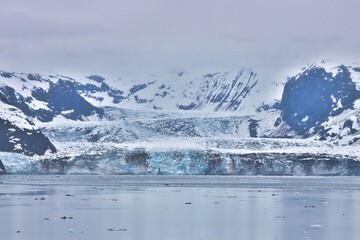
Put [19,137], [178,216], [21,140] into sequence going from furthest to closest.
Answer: [19,137] → [21,140] → [178,216]

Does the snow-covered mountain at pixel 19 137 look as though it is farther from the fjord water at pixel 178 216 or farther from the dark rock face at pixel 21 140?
the fjord water at pixel 178 216

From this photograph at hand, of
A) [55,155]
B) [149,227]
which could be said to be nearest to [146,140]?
[55,155]

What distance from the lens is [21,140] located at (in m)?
173

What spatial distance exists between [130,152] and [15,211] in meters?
87.7

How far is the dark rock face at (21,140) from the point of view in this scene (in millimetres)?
170125

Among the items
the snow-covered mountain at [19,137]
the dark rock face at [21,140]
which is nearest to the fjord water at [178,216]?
the snow-covered mountain at [19,137]

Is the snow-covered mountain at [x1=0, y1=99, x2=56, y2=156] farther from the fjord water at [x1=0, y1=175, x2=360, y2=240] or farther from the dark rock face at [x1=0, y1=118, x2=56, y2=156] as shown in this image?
the fjord water at [x1=0, y1=175, x2=360, y2=240]

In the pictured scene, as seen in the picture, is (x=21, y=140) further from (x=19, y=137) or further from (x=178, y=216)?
(x=178, y=216)

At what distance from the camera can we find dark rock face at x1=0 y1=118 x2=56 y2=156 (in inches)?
6698

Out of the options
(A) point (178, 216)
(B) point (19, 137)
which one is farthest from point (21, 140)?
(A) point (178, 216)

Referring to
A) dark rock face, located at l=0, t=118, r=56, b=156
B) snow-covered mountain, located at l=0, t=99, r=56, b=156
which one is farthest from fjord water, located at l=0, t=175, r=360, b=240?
dark rock face, located at l=0, t=118, r=56, b=156

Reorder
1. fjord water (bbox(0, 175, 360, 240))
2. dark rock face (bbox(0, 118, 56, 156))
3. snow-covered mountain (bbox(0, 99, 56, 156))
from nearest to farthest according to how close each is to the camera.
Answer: fjord water (bbox(0, 175, 360, 240))
snow-covered mountain (bbox(0, 99, 56, 156))
dark rock face (bbox(0, 118, 56, 156))

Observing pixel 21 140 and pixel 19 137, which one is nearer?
pixel 21 140

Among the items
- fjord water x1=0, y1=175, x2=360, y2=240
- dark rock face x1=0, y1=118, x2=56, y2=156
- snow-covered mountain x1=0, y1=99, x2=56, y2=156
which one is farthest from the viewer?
dark rock face x1=0, y1=118, x2=56, y2=156
